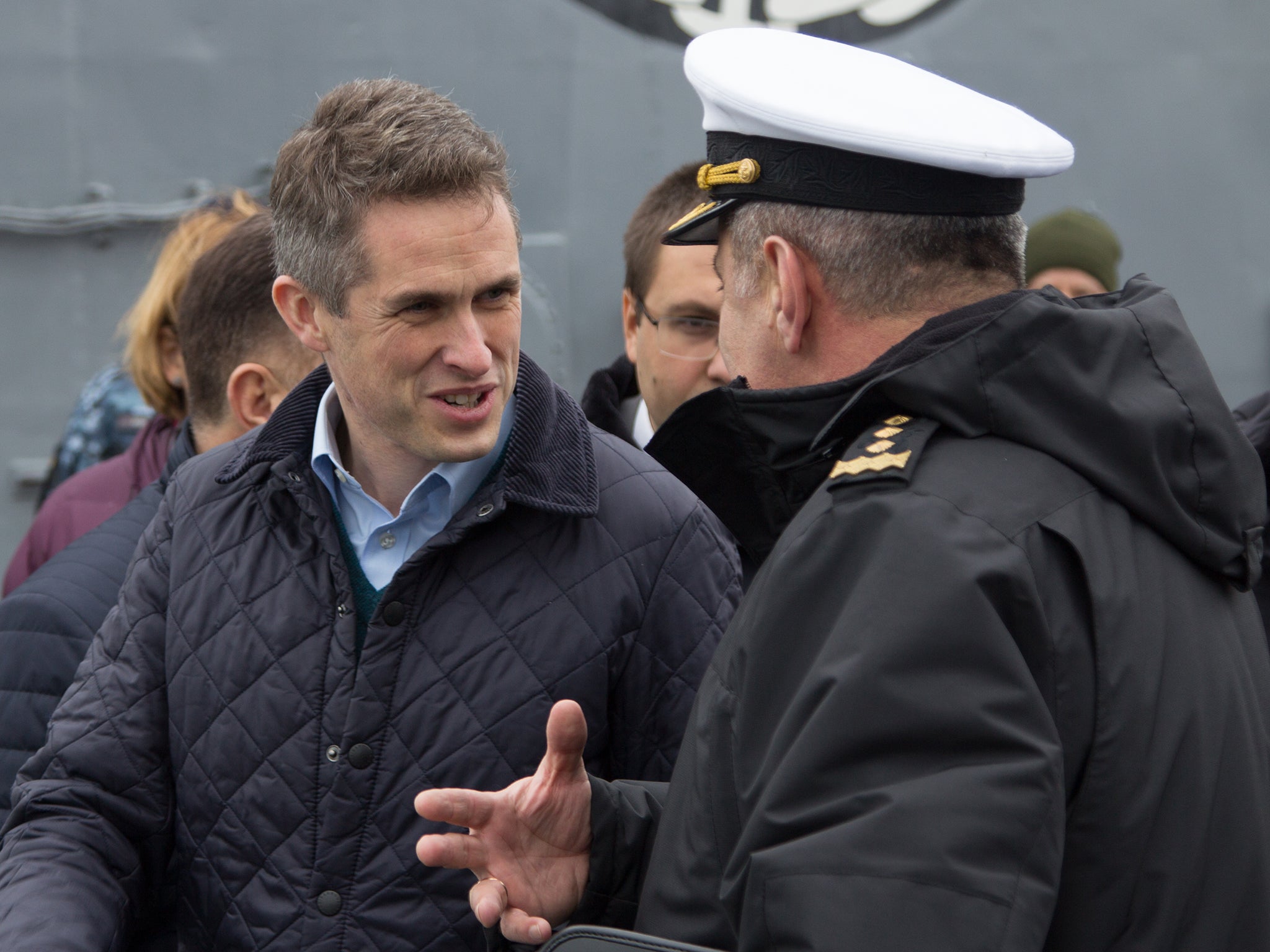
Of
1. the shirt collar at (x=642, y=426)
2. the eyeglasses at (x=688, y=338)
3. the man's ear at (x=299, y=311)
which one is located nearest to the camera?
the man's ear at (x=299, y=311)

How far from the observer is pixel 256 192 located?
12.4ft

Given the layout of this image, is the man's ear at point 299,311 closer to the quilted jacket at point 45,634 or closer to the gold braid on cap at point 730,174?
the quilted jacket at point 45,634

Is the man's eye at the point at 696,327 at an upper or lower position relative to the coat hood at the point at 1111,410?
lower

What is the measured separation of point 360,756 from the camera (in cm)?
168

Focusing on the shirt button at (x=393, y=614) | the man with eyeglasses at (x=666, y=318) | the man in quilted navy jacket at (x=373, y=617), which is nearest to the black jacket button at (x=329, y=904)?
the man in quilted navy jacket at (x=373, y=617)

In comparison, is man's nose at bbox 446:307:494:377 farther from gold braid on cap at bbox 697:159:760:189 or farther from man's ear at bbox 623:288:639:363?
man's ear at bbox 623:288:639:363

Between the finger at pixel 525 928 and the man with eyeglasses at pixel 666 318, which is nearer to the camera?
the finger at pixel 525 928

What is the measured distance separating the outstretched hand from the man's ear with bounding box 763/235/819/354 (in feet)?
1.68

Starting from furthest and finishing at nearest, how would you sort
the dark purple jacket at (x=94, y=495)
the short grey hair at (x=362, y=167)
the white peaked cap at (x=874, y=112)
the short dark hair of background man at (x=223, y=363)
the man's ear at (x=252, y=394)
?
the dark purple jacket at (x=94, y=495) → the man's ear at (x=252, y=394) → the short dark hair of background man at (x=223, y=363) → the short grey hair at (x=362, y=167) → the white peaked cap at (x=874, y=112)

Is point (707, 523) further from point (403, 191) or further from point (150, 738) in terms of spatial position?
point (150, 738)

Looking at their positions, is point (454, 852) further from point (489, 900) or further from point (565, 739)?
point (565, 739)

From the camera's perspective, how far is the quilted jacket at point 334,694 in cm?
168

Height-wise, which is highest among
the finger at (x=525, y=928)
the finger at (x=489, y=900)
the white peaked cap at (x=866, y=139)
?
the white peaked cap at (x=866, y=139)

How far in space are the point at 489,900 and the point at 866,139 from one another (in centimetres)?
102
